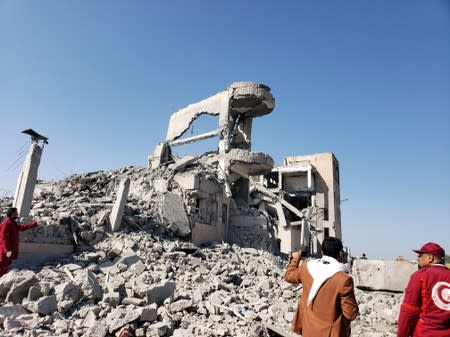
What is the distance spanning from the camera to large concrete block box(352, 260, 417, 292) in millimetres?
6324

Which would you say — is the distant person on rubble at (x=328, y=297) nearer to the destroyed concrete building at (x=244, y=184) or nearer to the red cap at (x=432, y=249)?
the red cap at (x=432, y=249)

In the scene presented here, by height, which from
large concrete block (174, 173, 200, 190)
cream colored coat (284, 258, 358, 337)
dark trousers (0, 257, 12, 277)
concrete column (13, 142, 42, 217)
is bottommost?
dark trousers (0, 257, 12, 277)

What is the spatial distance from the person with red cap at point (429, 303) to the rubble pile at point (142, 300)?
11.0ft

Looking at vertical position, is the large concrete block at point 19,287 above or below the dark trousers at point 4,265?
below

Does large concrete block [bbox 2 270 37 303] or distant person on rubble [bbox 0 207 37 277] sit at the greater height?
distant person on rubble [bbox 0 207 37 277]

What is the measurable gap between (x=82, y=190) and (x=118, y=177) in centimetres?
180

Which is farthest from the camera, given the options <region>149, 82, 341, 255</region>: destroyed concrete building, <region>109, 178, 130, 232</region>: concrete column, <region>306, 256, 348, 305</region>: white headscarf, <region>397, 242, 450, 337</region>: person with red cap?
<region>149, 82, 341, 255</region>: destroyed concrete building

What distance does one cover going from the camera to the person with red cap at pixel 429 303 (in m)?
2.48

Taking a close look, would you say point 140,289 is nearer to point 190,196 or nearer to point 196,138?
point 190,196

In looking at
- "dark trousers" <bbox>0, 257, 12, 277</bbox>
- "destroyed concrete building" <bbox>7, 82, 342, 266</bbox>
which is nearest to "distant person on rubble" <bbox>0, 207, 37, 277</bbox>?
"dark trousers" <bbox>0, 257, 12, 277</bbox>

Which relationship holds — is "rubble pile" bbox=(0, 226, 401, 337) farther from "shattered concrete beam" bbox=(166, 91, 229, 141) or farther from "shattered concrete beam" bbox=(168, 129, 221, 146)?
"shattered concrete beam" bbox=(166, 91, 229, 141)

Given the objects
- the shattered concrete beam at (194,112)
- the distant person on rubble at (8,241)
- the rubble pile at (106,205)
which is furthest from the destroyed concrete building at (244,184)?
the distant person on rubble at (8,241)

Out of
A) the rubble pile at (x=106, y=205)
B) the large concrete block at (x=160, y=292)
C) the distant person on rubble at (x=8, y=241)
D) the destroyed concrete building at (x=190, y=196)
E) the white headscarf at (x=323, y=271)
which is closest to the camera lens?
the white headscarf at (x=323, y=271)

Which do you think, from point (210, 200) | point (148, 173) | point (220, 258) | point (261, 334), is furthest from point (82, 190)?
point (261, 334)
